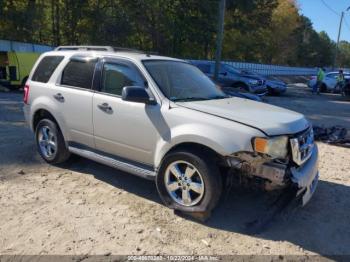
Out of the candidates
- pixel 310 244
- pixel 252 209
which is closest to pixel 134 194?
pixel 252 209

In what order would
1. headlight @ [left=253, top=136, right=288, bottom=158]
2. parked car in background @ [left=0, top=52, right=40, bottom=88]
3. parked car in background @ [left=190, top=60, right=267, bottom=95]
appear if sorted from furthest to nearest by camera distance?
parked car in background @ [left=190, top=60, right=267, bottom=95], parked car in background @ [left=0, top=52, right=40, bottom=88], headlight @ [left=253, top=136, right=288, bottom=158]

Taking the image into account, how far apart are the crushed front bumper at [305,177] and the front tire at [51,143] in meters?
3.37

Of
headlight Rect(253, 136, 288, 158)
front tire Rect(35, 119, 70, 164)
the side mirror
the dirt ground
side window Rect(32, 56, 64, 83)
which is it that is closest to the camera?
the dirt ground

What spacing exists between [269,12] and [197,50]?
924cm

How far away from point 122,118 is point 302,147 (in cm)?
217

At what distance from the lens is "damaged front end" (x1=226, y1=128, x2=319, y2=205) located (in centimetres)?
376

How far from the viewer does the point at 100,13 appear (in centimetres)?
3009

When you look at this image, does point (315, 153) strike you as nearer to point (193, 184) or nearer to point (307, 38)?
point (193, 184)

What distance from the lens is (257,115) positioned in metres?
4.19

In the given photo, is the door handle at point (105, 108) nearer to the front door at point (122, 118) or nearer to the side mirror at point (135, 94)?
the front door at point (122, 118)

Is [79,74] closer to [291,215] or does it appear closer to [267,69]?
[291,215]

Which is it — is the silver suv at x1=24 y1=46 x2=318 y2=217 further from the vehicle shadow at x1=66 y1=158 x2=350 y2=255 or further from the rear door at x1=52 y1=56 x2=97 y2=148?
the vehicle shadow at x1=66 y1=158 x2=350 y2=255

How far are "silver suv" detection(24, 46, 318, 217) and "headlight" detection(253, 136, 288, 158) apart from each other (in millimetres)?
10

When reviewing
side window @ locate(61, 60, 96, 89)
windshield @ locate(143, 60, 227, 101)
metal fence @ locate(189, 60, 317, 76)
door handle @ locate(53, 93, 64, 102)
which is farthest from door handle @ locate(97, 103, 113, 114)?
metal fence @ locate(189, 60, 317, 76)
